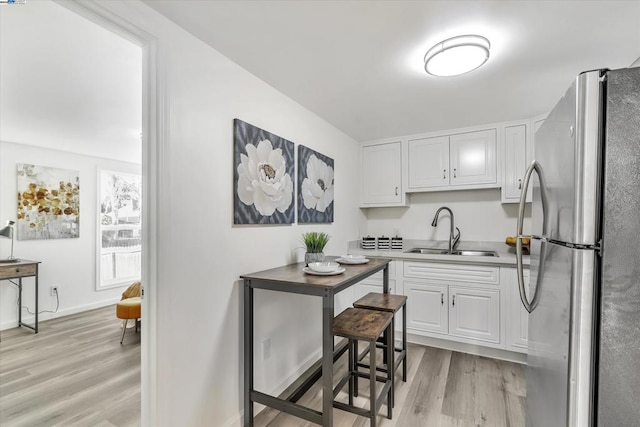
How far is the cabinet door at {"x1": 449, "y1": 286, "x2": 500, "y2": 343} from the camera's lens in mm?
2615

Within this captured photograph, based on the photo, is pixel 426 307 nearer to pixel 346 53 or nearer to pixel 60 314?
pixel 346 53

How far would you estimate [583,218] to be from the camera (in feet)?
2.77

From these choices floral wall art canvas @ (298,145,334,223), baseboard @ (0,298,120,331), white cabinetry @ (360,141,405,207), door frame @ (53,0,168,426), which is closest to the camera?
door frame @ (53,0,168,426)

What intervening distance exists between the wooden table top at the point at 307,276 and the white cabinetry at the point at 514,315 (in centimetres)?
131

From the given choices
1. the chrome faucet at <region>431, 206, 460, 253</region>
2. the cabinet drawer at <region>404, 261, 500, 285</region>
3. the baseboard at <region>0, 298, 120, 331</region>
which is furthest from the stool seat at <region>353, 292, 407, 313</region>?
the baseboard at <region>0, 298, 120, 331</region>

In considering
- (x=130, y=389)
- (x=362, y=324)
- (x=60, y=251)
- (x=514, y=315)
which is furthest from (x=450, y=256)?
(x=60, y=251)

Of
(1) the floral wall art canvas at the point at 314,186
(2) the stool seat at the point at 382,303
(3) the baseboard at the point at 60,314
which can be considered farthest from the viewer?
(3) the baseboard at the point at 60,314

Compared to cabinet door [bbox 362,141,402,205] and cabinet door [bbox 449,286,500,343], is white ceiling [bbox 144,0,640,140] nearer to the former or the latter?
cabinet door [bbox 362,141,402,205]

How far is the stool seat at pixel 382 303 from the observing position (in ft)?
6.73

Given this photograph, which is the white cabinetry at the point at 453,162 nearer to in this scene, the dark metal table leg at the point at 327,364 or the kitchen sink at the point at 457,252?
the kitchen sink at the point at 457,252

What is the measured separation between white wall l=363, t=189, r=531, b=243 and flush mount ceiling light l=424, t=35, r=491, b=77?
1940 millimetres

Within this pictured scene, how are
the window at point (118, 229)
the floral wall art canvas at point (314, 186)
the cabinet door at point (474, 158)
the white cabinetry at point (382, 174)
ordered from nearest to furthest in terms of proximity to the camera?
the floral wall art canvas at point (314, 186) < the cabinet door at point (474, 158) < the white cabinetry at point (382, 174) < the window at point (118, 229)

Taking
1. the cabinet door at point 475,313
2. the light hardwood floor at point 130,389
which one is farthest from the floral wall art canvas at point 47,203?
the cabinet door at point 475,313

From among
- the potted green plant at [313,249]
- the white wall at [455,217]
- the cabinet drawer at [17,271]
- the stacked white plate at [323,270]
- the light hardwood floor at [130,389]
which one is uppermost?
the white wall at [455,217]
